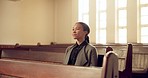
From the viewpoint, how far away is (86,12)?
8.59 m

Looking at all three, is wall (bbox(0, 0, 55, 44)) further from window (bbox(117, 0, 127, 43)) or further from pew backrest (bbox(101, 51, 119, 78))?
pew backrest (bbox(101, 51, 119, 78))

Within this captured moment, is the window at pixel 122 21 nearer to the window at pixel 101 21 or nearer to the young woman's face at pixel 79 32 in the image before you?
the window at pixel 101 21

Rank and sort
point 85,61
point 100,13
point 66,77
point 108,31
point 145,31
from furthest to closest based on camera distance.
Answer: point 100,13
point 108,31
point 145,31
point 85,61
point 66,77

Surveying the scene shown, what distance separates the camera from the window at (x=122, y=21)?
290 inches

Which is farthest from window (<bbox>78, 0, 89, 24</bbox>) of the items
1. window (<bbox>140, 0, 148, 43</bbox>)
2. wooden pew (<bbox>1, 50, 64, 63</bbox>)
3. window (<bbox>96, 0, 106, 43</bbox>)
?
wooden pew (<bbox>1, 50, 64, 63</bbox>)

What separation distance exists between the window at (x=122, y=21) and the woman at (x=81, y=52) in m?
4.78

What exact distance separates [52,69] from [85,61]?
1389mm

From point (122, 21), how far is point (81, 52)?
16.9 ft

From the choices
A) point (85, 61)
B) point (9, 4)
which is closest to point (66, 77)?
point (85, 61)

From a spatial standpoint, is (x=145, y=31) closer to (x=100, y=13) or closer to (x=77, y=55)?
(x=100, y=13)

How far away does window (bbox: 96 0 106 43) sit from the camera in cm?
795

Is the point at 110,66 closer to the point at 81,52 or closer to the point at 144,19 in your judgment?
the point at 81,52

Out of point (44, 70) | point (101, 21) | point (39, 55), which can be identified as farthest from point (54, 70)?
point (101, 21)

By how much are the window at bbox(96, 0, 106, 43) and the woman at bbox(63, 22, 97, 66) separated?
5.15 m
